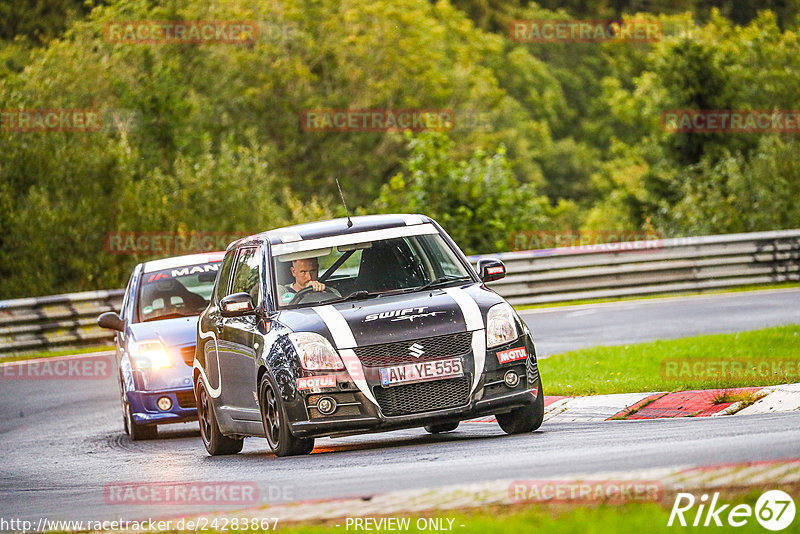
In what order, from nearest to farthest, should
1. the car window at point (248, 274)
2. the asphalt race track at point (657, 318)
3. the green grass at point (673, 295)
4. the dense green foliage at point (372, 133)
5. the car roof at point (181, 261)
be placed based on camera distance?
the car window at point (248, 274) → the car roof at point (181, 261) → the asphalt race track at point (657, 318) → the green grass at point (673, 295) → the dense green foliage at point (372, 133)

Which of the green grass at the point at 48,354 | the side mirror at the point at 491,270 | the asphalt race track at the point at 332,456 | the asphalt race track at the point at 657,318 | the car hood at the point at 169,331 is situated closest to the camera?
the asphalt race track at the point at 332,456

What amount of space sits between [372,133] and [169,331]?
1750 inches

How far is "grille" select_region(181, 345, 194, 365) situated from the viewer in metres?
13.5

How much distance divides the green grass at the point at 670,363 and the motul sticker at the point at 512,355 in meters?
2.53

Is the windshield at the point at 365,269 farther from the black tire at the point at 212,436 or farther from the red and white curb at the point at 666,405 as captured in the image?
the red and white curb at the point at 666,405

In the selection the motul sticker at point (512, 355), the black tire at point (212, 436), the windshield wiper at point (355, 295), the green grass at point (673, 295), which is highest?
the windshield wiper at point (355, 295)

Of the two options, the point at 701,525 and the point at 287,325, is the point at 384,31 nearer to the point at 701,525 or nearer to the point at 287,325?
the point at 287,325

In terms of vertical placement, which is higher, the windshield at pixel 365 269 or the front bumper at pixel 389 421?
the windshield at pixel 365 269

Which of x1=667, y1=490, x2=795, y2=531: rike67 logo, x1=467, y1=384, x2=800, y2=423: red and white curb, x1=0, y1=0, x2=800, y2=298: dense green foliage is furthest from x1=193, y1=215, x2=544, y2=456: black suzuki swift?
x1=0, y1=0, x2=800, y2=298: dense green foliage

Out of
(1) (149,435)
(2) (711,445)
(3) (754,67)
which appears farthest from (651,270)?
(3) (754,67)

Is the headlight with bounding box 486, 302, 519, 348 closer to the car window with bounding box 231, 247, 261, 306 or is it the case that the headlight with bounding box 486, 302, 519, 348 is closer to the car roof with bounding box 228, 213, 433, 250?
the car roof with bounding box 228, 213, 433, 250

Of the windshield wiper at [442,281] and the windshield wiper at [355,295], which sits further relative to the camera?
the windshield wiper at [442,281]

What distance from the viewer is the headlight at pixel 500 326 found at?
389 inches

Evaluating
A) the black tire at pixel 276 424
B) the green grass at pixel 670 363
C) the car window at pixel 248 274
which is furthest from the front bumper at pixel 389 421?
the green grass at pixel 670 363
